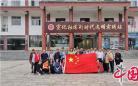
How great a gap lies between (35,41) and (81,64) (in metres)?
31.4

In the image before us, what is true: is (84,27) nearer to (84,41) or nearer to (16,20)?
(84,41)

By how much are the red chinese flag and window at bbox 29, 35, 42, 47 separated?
102 ft

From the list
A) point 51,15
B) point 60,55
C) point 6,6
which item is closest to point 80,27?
point 51,15

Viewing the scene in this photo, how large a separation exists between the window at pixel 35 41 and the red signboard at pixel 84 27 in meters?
6.78

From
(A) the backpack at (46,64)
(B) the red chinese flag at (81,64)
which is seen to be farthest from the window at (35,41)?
(A) the backpack at (46,64)

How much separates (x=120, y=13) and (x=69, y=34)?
8590 mm

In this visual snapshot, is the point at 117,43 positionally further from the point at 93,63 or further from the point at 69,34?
the point at 93,63

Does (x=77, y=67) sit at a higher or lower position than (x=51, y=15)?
lower

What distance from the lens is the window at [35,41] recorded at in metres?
57.0

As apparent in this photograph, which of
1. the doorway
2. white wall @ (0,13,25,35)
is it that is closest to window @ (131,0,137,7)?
the doorway

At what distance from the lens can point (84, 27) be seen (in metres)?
51.0

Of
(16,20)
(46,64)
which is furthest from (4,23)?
(46,64)

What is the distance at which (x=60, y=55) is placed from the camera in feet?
89.3

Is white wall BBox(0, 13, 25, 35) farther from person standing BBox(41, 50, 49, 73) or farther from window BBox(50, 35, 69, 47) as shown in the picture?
person standing BBox(41, 50, 49, 73)
